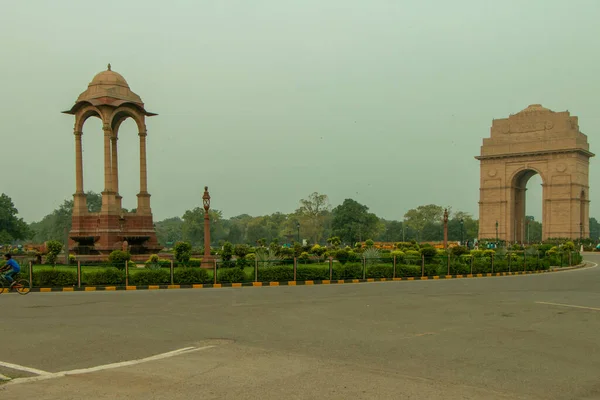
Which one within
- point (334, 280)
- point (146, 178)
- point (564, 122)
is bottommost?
point (334, 280)

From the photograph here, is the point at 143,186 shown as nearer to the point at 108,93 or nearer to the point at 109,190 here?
the point at 109,190

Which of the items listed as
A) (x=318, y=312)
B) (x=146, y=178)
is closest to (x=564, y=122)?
(x=146, y=178)

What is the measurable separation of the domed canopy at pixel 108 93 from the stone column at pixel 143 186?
167 cm

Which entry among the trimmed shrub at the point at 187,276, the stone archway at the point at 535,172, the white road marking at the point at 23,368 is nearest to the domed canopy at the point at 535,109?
the stone archway at the point at 535,172

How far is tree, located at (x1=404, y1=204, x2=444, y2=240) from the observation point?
107 m

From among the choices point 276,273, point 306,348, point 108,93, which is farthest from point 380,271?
point 108,93

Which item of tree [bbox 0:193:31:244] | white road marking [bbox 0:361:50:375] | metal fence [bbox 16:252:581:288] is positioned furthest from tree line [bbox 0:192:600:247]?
white road marking [bbox 0:361:50:375]

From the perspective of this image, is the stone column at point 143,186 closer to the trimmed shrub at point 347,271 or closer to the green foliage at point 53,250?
the green foliage at point 53,250

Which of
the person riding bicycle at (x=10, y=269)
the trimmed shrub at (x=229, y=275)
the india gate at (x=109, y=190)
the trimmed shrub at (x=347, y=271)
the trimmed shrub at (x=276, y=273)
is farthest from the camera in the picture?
the india gate at (x=109, y=190)

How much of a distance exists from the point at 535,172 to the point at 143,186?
5650 cm

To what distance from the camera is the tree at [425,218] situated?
106613 mm

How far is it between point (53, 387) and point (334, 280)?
16936mm

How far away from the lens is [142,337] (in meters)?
8.73

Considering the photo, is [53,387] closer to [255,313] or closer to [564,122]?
[255,313]
